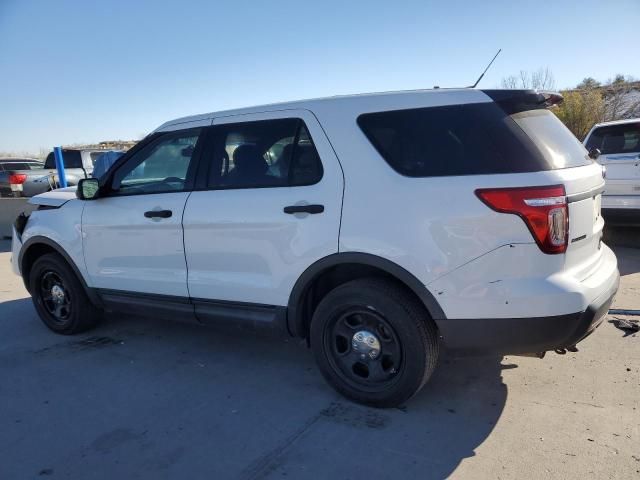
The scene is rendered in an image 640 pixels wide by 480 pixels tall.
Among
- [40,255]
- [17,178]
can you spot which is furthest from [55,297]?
[17,178]

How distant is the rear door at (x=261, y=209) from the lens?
3170mm

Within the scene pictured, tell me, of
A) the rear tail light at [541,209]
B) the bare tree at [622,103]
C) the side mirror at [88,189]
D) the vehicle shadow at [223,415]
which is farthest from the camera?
the bare tree at [622,103]

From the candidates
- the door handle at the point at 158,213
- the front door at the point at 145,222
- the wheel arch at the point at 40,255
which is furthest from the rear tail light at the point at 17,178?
the door handle at the point at 158,213

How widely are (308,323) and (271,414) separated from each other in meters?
0.63

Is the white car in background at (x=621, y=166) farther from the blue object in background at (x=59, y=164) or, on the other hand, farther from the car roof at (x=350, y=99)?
the blue object in background at (x=59, y=164)

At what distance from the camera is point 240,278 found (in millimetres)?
3529

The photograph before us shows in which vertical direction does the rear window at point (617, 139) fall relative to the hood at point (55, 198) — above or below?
above

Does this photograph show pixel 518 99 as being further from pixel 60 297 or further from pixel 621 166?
pixel 621 166

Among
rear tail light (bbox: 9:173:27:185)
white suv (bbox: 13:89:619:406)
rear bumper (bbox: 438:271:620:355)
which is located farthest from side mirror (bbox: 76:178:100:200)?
rear tail light (bbox: 9:173:27:185)

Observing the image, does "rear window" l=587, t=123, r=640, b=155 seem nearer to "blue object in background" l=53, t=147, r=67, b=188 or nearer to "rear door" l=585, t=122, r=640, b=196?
"rear door" l=585, t=122, r=640, b=196

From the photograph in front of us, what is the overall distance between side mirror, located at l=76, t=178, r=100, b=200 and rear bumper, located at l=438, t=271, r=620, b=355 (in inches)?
117

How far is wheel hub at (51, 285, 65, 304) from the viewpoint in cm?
480

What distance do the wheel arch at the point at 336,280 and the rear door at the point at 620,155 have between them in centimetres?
564

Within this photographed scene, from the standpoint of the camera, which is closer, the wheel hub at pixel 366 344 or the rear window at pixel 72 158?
the wheel hub at pixel 366 344
